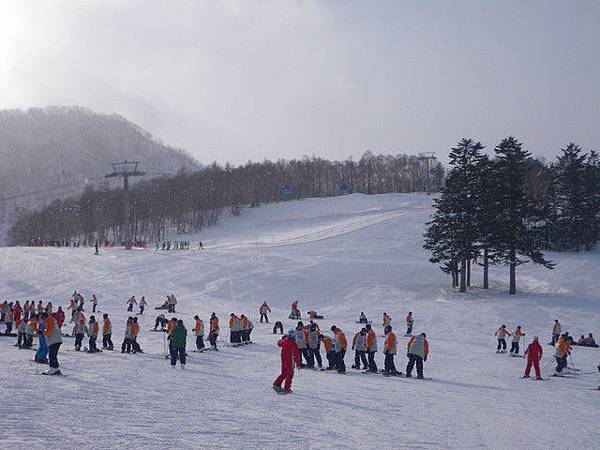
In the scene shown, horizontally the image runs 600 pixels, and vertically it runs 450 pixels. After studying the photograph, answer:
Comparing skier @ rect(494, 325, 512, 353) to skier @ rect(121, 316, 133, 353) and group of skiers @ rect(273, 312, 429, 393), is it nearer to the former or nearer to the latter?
group of skiers @ rect(273, 312, 429, 393)

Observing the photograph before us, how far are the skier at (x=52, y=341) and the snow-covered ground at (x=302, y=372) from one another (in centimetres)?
44

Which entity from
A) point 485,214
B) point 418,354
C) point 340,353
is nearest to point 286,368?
point 340,353

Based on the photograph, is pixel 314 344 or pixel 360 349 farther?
pixel 314 344

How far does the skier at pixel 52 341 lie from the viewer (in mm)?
13656

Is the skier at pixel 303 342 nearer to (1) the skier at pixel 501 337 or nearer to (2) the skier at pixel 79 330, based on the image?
(2) the skier at pixel 79 330

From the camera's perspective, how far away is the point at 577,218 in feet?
190

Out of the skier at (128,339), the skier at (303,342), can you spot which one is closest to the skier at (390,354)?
the skier at (303,342)

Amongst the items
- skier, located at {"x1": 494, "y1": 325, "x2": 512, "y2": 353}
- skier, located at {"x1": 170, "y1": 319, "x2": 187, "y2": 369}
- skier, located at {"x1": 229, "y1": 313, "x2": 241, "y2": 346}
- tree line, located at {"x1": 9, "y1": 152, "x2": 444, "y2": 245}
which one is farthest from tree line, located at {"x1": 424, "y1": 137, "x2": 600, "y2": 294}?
tree line, located at {"x1": 9, "y1": 152, "x2": 444, "y2": 245}

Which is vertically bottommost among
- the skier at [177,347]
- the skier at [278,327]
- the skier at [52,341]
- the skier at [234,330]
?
the skier at [278,327]

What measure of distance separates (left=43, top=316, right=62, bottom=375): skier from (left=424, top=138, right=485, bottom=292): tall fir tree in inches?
1294

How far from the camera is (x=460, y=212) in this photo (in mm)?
43969

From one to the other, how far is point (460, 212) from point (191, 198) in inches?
2957

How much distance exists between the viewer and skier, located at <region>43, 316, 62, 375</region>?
13656mm

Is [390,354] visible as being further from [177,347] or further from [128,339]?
[128,339]
